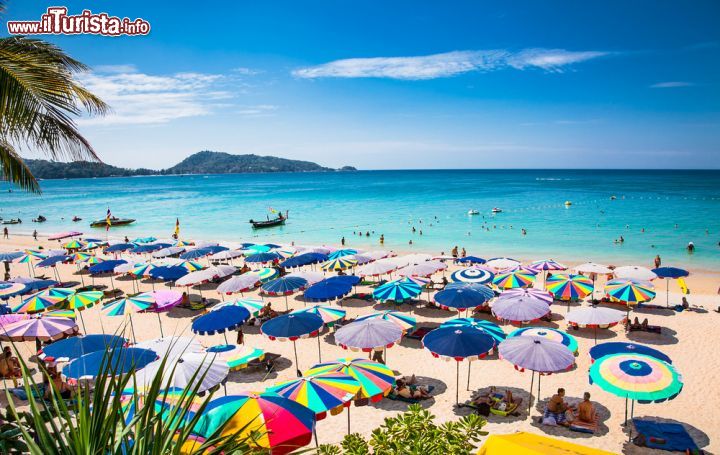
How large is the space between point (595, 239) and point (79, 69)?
4194 centimetres

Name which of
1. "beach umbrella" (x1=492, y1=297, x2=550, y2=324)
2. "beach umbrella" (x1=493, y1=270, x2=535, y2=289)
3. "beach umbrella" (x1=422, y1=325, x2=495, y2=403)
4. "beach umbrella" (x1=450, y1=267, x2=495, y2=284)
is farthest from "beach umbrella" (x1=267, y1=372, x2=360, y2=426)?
"beach umbrella" (x1=493, y1=270, x2=535, y2=289)

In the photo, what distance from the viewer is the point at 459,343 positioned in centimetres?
993

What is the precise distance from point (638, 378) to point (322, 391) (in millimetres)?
6063

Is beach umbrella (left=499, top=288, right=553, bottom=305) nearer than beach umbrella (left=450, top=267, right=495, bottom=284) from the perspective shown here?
Yes

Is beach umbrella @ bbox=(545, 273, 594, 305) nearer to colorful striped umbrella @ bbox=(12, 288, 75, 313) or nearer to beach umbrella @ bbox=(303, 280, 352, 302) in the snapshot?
beach umbrella @ bbox=(303, 280, 352, 302)

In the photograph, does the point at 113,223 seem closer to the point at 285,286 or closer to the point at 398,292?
the point at 285,286

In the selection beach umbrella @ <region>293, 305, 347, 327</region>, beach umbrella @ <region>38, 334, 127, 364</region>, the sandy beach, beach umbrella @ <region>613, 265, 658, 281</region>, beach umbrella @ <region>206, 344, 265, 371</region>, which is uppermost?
beach umbrella @ <region>613, 265, 658, 281</region>

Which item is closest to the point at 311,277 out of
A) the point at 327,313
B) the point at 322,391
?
the point at 327,313

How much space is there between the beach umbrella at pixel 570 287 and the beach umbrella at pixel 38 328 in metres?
15.3

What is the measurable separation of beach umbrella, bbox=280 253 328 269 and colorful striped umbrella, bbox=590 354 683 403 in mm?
14706

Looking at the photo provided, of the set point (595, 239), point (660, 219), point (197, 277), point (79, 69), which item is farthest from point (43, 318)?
point (660, 219)

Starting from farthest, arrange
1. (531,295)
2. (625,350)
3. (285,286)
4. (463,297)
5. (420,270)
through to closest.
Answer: (420,270)
(285,286)
(531,295)
(463,297)
(625,350)

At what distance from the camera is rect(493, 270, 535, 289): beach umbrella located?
1655 cm

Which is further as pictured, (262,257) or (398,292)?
(262,257)
